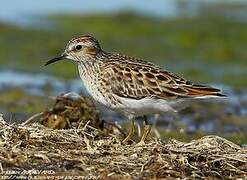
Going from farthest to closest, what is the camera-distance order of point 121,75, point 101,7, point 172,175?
point 101,7
point 121,75
point 172,175

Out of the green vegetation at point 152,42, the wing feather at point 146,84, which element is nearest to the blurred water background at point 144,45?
the green vegetation at point 152,42

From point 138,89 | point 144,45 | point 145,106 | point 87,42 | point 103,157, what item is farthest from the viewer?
point 144,45

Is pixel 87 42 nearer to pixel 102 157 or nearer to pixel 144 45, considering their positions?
pixel 102 157

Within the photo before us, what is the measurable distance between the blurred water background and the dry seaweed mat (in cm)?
390

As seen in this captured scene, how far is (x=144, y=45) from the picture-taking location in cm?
2302

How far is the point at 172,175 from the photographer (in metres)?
8.73

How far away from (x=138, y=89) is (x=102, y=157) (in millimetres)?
1765

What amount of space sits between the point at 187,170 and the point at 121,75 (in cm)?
231

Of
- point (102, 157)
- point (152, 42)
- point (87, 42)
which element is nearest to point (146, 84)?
point (87, 42)

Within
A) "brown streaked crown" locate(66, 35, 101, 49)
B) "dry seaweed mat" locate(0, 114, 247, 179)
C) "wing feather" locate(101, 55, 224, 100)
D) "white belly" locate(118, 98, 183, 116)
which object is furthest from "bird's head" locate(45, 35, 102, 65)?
"dry seaweed mat" locate(0, 114, 247, 179)

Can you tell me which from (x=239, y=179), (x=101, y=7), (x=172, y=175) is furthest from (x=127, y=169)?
(x=101, y=7)

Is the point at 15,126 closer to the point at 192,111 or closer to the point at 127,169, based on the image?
the point at 127,169

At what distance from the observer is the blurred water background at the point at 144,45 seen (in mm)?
15702

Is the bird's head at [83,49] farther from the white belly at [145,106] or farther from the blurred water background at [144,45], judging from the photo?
the blurred water background at [144,45]
